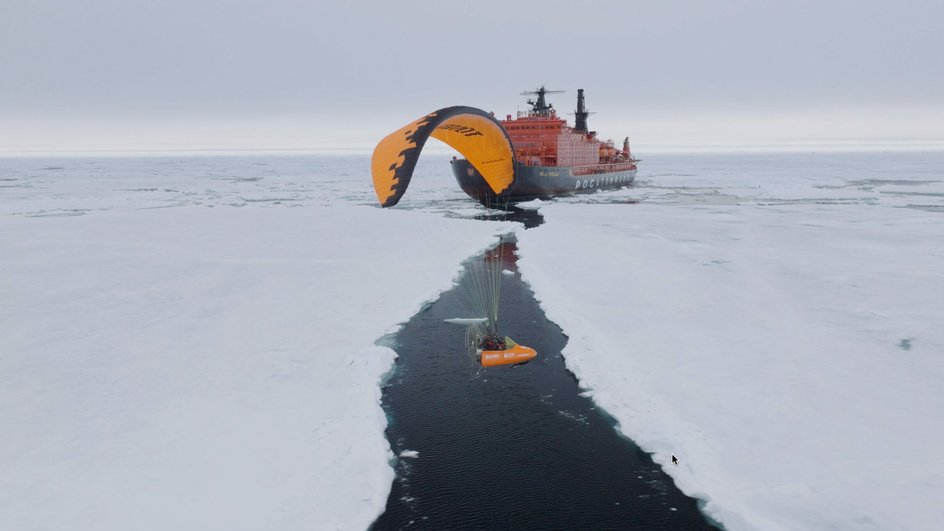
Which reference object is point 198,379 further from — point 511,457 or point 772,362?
point 772,362

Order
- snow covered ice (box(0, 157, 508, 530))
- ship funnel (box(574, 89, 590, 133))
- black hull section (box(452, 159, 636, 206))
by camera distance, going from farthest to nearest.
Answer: ship funnel (box(574, 89, 590, 133)), black hull section (box(452, 159, 636, 206)), snow covered ice (box(0, 157, 508, 530))

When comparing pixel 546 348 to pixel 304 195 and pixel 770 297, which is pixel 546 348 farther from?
pixel 304 195

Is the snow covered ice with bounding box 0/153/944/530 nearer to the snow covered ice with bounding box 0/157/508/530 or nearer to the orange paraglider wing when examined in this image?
the snow covered ice with bounding box 0/157/508/530

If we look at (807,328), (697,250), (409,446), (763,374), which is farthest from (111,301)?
(697,250)

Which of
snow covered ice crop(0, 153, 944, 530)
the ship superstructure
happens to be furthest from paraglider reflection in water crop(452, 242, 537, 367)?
the ship superstructure

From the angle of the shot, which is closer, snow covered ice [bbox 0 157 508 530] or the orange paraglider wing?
snow covered ice [bbox 0 157 508 530]

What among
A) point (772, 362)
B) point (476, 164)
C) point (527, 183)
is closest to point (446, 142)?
point (476, 164)
